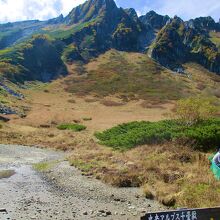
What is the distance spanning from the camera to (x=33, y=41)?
17462 cm

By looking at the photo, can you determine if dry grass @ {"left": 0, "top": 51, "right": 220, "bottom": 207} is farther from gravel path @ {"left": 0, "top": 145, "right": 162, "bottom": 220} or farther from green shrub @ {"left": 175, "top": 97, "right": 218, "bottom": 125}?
green shrub @ {"left": 175, "top": 97, "right": 218, "bottom": 125}

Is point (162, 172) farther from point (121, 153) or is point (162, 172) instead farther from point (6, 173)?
point (6, 173)

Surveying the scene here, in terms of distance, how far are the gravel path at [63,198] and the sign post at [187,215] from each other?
7231 millimetres

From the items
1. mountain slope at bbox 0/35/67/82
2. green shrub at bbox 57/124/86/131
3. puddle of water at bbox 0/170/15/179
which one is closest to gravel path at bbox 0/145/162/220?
puddle of water at bbox 0/170/15/179

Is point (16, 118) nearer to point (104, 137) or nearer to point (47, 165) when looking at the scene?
point (104, 137)

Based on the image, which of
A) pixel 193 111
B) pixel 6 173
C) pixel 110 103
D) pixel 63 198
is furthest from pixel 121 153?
pixel 110 103

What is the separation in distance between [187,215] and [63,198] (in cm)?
1141

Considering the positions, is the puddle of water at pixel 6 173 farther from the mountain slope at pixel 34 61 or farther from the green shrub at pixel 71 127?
the mountain slope at pixel 34 61

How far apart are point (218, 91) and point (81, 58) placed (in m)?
67.4

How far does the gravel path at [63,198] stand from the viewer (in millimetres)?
18531

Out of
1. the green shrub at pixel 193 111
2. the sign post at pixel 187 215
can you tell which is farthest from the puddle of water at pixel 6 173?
the green shrub at pixel 193 111

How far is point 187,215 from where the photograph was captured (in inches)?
440

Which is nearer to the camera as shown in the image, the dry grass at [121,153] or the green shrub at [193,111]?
the dry grass at [121,153]

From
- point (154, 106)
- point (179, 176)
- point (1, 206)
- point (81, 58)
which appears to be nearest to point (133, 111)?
point (154, 106)
